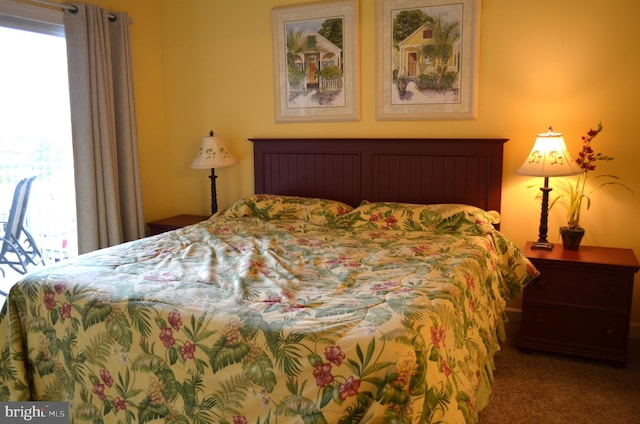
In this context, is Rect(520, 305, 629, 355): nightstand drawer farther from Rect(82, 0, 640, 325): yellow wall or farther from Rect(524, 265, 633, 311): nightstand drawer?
Rect(82, 0, 640, 325): yellow wall

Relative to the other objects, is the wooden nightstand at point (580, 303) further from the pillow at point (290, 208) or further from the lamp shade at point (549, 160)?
the pillow at point (290, 208)

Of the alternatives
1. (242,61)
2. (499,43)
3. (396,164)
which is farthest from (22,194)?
(499,43)

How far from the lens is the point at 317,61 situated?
3504 mm

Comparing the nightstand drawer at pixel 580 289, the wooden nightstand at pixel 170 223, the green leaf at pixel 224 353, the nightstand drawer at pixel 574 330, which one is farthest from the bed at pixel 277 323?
the wooden nightstand at pixel 170 223

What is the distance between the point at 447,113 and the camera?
3.22m

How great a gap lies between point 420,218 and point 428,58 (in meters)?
1.05

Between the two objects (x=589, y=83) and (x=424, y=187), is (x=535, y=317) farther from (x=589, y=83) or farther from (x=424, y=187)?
(x=589, y=83)

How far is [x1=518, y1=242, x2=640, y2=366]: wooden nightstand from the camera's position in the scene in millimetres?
2598

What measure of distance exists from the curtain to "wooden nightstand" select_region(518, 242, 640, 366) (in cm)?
269

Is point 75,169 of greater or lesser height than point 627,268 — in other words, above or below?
above

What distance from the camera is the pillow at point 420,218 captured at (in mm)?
2850

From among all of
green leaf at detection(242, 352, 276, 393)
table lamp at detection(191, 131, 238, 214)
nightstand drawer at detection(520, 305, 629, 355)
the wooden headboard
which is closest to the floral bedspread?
green leaf at detection(242, 352, 276, 393)

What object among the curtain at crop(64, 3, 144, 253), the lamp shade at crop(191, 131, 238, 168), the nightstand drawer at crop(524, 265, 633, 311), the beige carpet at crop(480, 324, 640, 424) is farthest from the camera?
the lamp shade at crop(191, 131, 238, 168)

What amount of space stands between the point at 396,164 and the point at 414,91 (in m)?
0.49
